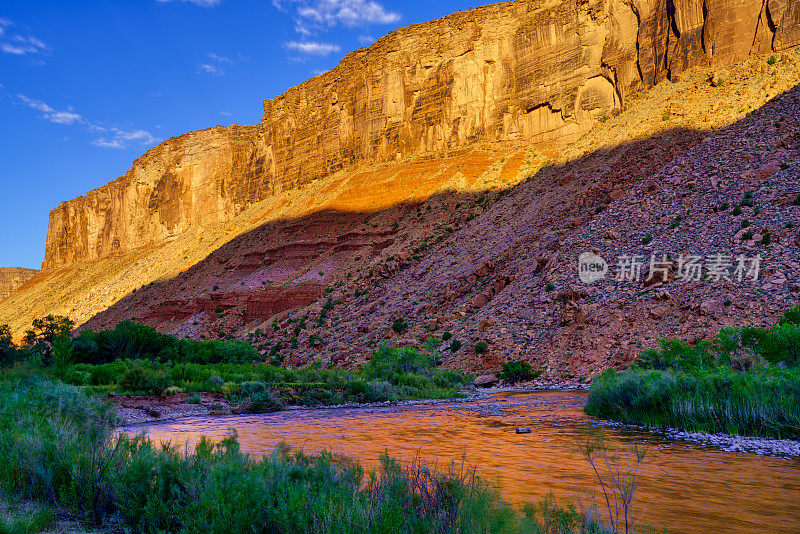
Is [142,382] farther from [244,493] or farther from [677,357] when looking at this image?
[677,357]

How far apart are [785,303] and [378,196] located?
Result: 3995 centimetres

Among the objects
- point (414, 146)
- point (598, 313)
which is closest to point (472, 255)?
point (598, 313)


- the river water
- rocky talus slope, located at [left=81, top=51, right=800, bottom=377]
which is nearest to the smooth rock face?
rocky talus slope, located at [left=81, top=51, right=800, bottom=377]

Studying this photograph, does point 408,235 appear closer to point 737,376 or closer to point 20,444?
point 737,376

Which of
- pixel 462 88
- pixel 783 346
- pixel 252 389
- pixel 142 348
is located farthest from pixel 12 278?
pixel 783 346

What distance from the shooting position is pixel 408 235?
1874 inches

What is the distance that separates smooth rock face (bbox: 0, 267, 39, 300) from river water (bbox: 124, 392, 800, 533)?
159326 mm

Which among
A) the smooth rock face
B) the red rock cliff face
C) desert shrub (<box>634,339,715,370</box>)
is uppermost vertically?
the red rock cliff face

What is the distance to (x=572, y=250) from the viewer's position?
30.7m

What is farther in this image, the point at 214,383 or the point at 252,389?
the point at 214,383

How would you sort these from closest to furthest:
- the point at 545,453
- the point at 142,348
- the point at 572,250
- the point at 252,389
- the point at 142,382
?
the point at 545,453 → the point at 142,382 → the point at 252,389 → the point at 142,348 → the point at 572,250

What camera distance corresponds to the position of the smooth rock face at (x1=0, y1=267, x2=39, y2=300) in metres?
143

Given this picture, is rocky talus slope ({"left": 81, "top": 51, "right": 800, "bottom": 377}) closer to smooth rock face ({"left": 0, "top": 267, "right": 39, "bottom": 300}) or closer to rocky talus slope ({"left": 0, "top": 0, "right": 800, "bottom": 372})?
rocky talus slope ({"left": 0, "top": 0, "right": 800, "bottom": 372})

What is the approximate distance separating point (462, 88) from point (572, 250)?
34022 millimetres
